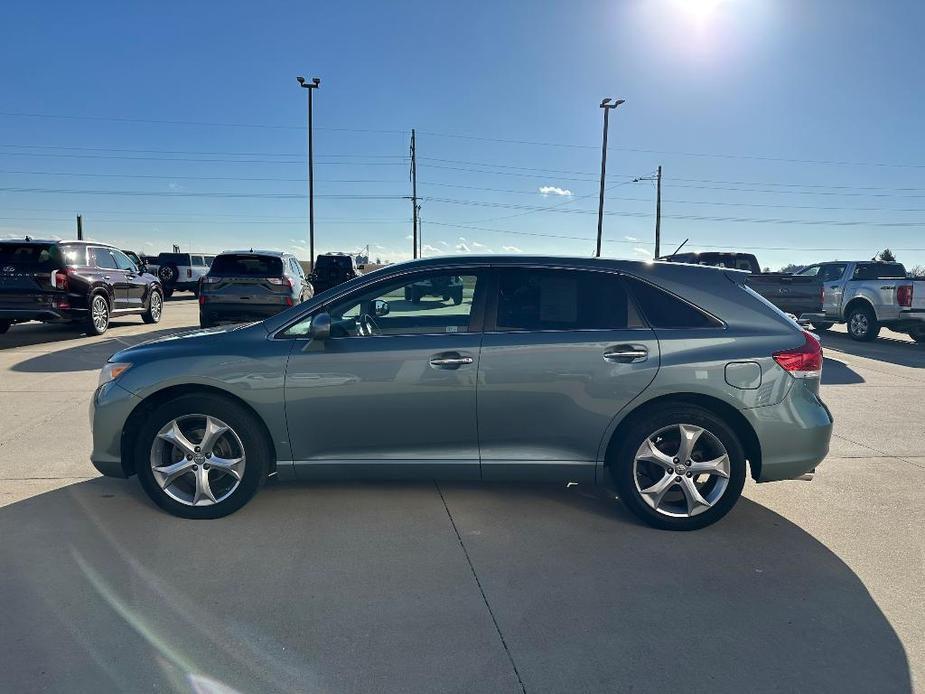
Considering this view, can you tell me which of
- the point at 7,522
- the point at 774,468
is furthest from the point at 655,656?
the point at 7,522

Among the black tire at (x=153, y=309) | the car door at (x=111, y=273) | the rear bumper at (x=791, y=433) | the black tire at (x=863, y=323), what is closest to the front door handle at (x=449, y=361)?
the rear bumper at (x=791, y=433)

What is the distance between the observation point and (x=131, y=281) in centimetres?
1273

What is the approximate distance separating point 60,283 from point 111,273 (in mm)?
1490

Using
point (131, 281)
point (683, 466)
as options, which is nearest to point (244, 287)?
point (131, 281)

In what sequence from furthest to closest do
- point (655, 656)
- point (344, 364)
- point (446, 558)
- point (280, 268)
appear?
point (280, 268), point (344, 364), point (446, 558), point (655, 656)

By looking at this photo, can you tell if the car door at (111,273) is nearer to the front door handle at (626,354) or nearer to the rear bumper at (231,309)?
the rear bumper at (231,309)

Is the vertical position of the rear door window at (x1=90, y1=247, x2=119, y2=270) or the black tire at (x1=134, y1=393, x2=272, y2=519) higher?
the rear door window at (x1=90, y1=247, x2=119, y2=270)

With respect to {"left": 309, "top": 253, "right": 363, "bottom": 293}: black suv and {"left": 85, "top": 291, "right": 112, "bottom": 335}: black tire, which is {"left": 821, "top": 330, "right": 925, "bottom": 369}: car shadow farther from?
{"left": 309, "top": 253, "right": 363, "bottom": 293}: black suv

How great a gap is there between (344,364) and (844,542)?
10.3 ft

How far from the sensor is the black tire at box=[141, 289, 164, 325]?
13680 millimetres

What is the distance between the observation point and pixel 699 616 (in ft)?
8.93

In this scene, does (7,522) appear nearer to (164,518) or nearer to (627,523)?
(164,518)

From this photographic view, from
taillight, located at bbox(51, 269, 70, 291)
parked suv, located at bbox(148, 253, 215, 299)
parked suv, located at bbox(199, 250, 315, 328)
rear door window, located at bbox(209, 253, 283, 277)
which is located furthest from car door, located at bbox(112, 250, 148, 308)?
parked suv, located at bbox(148, 253, 215, 299)

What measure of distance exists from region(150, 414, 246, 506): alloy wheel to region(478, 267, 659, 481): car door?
1.51 meters
